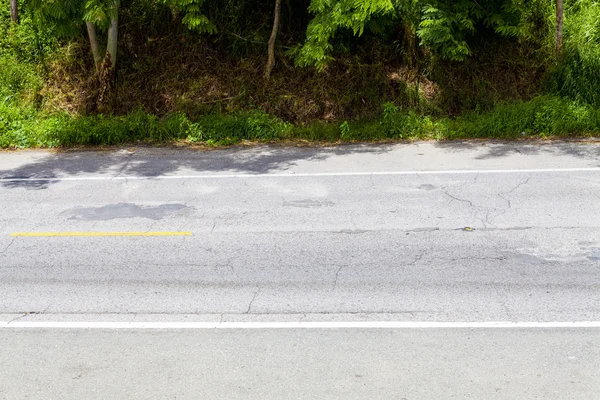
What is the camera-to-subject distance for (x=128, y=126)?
16984mm

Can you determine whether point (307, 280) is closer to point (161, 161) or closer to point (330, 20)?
point (161, 161)

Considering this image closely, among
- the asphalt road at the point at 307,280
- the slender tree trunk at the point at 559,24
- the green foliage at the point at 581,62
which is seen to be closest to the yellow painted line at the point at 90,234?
the asphalt road at the point at 307,280

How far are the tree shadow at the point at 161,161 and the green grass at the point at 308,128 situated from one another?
2.28 ft

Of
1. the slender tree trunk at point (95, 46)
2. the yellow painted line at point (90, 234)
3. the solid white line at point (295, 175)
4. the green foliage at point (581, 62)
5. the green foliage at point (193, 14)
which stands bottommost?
the solid white line at point (295, 175)

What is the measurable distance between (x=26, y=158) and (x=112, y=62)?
4.02 meters

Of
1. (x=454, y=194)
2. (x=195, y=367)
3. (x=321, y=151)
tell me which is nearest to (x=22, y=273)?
(x=195, y=367)

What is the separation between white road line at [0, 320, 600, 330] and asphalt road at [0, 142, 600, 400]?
0.03 meters

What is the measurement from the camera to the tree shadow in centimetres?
1427

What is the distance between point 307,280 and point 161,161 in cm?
723

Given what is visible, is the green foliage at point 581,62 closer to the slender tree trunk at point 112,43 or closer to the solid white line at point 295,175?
the solid white line at point 295,175

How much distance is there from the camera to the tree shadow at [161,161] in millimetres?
14273

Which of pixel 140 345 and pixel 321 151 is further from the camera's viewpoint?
pixel 321 151

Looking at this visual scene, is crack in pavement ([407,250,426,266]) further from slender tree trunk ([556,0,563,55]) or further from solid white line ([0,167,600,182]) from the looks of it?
slender tree trunk ([556,0,563,55])

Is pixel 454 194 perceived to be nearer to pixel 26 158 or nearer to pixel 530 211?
pixel 530 211
